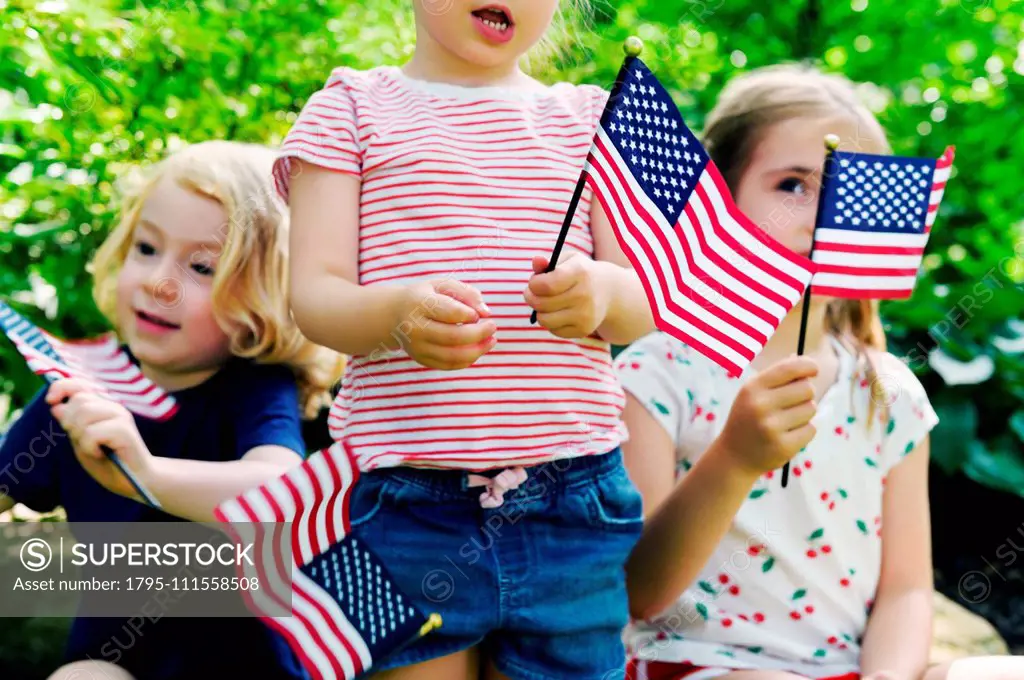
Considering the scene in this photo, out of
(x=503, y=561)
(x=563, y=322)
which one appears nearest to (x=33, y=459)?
(x=503, y=561)

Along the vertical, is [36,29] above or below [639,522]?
above

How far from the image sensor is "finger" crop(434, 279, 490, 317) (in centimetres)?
153

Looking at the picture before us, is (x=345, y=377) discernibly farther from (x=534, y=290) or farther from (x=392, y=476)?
(x=534, y=290)

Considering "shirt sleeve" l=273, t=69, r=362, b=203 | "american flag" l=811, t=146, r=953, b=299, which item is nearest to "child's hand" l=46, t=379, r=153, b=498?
"shirt sleeve" l=273, t=69, r=362, b=203

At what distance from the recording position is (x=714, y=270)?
5.88ft

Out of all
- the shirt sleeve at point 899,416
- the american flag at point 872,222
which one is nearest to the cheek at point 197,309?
the american flag at point 872,222

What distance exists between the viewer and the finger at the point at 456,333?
1528 millimetres

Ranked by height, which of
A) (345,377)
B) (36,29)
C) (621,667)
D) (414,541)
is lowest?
(621,667)

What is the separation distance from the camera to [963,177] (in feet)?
14.9

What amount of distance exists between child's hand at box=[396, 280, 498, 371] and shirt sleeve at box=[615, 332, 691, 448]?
2.32ft

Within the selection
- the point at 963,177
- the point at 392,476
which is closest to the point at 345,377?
the point at 392,476

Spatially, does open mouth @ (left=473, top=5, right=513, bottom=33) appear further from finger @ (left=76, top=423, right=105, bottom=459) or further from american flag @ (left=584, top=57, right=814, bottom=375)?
finger @ (left=76, top=423, right=105, bottom=459)

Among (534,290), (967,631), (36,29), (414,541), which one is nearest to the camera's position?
(534,290)

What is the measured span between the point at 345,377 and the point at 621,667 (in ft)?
2.25
